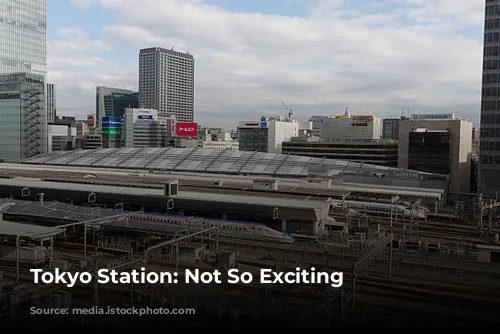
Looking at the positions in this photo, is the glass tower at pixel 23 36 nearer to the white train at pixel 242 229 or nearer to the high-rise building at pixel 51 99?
the white train at pixel 242 229

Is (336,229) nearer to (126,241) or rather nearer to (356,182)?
(126,241)

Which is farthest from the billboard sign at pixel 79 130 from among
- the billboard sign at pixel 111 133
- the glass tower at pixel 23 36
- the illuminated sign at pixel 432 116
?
the illuminated sign at pixel 432 116

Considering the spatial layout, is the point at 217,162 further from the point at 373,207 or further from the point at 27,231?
the point at 27,231

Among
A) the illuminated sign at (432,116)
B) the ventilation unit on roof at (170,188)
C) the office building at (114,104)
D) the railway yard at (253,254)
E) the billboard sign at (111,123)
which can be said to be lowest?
the railway yard at (253,254)

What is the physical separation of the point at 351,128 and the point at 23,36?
7283 centimetres

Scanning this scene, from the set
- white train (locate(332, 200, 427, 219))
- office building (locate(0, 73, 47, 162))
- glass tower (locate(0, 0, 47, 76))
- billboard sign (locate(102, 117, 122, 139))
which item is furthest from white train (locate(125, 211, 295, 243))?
billboard sign (locate(102, 117, 122, 139))

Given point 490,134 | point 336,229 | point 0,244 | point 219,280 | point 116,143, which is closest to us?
point 219,280

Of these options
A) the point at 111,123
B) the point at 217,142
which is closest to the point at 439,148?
Result: the point at 217,142

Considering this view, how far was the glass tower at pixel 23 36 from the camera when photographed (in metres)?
88.6

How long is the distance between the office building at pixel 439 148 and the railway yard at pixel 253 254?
2748 centimetres

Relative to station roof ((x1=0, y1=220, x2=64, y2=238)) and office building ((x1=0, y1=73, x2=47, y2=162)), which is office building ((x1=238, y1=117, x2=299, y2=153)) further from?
station roof ((x1=0, y1=220, x2=64, y2=238))

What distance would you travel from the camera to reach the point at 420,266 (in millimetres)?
21125

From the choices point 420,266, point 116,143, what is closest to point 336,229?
point 420,266

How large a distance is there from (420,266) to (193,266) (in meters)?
9.40
